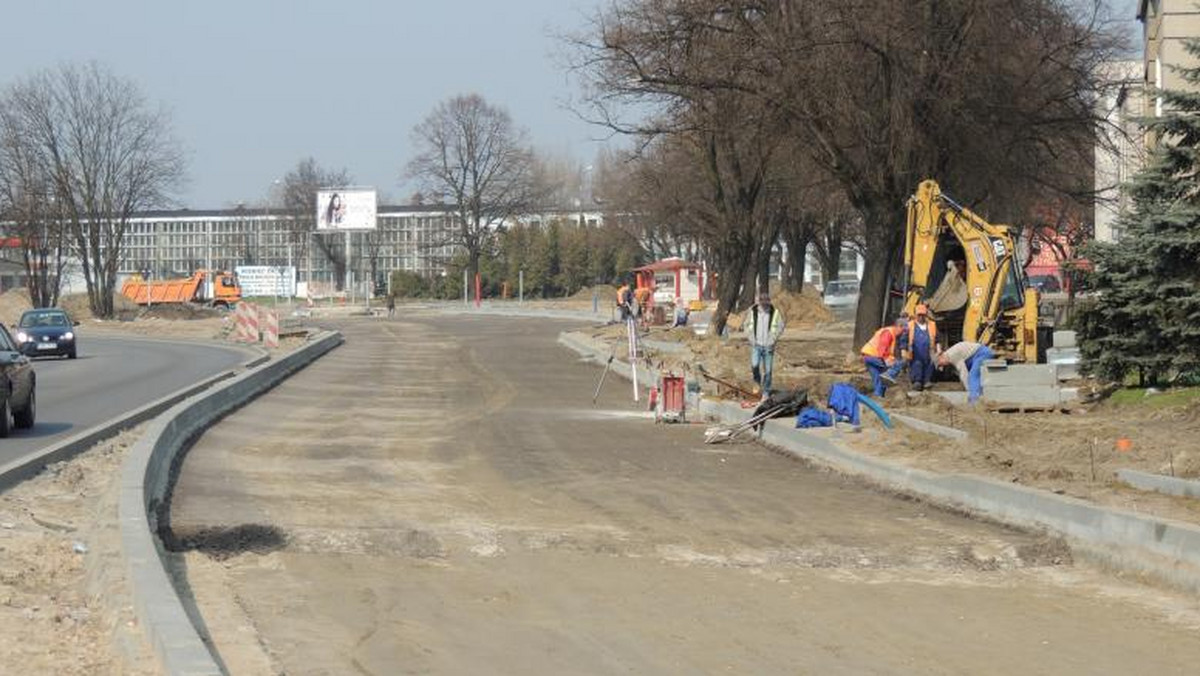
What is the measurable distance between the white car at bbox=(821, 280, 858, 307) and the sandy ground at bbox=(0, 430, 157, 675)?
190ft

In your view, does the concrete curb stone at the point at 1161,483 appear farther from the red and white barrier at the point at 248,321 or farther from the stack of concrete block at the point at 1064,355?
the red and white barrier at the point at 248,321

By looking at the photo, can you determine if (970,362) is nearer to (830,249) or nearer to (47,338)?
(47,338)

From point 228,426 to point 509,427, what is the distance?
3845 mm

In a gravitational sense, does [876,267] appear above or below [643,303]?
above

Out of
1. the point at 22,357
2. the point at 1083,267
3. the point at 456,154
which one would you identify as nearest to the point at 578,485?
the point at 22,357

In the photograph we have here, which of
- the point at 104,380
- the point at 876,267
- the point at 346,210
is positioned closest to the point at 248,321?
the point at 104,380

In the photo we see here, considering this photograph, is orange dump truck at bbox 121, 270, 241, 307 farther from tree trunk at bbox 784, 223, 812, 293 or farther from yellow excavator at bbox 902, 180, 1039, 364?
yellow excavator at bbox 902, 180, 1039, 364

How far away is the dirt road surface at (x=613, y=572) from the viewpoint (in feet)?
25.9

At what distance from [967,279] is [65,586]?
1933 cm

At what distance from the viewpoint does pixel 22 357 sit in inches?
746

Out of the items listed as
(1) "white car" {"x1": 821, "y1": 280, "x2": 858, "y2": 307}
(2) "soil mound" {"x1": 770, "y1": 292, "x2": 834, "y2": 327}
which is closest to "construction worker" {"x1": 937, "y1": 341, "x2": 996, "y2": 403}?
(2) "soil mound" {"x1": 770, "y1": 292, "x2": 834, "y2": 327}

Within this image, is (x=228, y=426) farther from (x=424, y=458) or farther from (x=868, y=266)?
(x=868, y=266)

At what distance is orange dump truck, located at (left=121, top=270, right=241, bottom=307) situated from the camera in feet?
305

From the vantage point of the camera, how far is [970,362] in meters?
22.6
